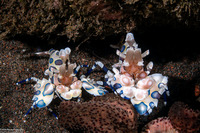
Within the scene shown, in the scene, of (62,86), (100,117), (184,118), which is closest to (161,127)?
(184,118)

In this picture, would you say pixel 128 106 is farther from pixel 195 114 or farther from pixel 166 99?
pixel 166 99

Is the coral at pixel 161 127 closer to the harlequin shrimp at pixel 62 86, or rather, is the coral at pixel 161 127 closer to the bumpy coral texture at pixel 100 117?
the bumpy coral texture at pixel 100 117

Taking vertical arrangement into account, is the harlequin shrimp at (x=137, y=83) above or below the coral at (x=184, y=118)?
above

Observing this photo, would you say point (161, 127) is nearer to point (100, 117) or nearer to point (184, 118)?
point (184, 118)

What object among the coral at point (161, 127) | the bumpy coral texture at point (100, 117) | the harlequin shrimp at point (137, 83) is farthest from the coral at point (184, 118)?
the bumpy coral texture at point (100, 117)

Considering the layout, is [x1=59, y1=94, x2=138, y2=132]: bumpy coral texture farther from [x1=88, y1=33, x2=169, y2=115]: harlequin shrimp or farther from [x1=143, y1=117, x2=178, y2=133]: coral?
[x1=143, y1=117, x2=178, y2=133]: coral

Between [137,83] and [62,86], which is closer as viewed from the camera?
[137,83]
